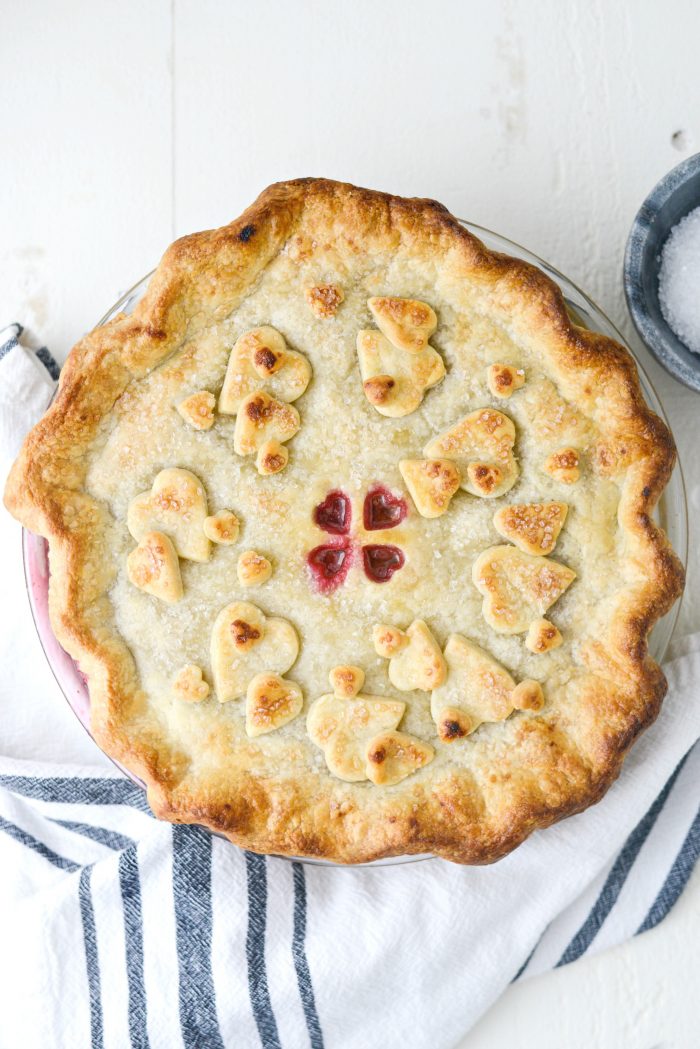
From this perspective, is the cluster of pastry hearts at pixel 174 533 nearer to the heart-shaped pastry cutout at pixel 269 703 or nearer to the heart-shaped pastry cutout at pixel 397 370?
the heart-shaped pastry cutout at pixel 269 703

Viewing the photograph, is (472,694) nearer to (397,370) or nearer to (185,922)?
(397,370)

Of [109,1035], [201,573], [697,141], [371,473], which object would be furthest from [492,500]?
[109,1035]

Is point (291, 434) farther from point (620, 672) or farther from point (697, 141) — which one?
point (697, 141)

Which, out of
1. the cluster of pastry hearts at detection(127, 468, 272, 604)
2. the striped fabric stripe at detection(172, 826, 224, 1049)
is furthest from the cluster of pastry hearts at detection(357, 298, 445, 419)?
the striped fabric stripe at detection(172, 826, 224, 1049)

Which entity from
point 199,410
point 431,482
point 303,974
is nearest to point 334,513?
point 431,482

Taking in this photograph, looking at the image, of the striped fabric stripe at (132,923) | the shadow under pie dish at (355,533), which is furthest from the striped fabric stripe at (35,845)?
the shadow under pie dish at (355,533)

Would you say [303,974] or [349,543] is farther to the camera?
[303,974]

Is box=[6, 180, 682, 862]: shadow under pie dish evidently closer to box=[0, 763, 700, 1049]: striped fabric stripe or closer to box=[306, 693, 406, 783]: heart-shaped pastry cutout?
box=[306, 693, 406, 783]: heart-shaped pastry cutout
